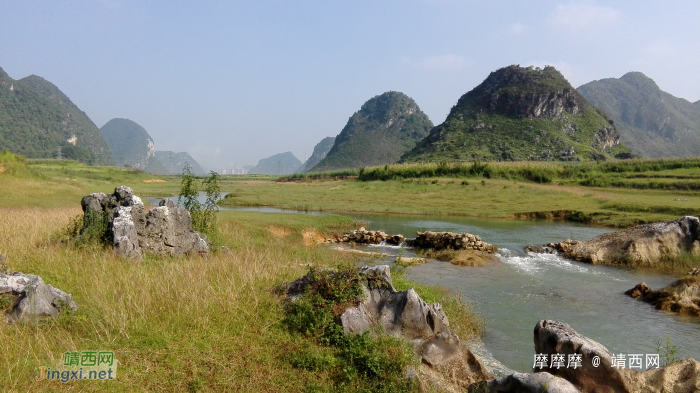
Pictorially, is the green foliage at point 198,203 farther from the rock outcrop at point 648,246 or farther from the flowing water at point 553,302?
the rock outcrop at point 648,246

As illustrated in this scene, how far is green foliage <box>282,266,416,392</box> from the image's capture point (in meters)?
6.51

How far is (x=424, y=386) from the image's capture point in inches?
264

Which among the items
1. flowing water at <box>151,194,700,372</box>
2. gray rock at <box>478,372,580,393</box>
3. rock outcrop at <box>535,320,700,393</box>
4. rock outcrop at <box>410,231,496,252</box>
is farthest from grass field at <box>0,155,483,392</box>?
rock outcrop at <box>410,231,496,252</box>

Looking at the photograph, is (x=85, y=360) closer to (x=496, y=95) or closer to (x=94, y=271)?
(x=94, y=271)

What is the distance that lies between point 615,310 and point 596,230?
21.5m

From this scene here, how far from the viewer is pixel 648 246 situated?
824 inches

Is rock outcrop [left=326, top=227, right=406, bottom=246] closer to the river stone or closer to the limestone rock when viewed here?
the limestone rock

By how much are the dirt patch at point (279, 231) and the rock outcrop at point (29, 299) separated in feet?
62.3

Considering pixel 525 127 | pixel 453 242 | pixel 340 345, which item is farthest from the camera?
pixel 525 127

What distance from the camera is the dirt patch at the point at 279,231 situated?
88.2ft

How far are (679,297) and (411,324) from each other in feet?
36.9

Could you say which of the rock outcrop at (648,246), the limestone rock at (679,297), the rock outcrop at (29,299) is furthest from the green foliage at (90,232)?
Result: the rock outcrop at (648,246)

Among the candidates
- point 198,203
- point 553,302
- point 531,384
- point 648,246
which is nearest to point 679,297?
point 553,302

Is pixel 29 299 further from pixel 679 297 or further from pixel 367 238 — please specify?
pixel 367 238
